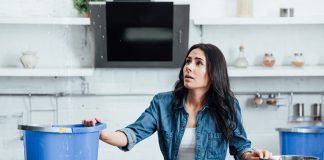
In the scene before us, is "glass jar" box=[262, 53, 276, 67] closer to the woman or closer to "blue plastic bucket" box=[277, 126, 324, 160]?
"blue plastic bucket" box=[277, 126, 324, 160]

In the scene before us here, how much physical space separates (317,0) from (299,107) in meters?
0.93

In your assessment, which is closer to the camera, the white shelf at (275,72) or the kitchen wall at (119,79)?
the white shelf at (275,72)

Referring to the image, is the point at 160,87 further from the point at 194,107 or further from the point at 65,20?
the point at 194,107

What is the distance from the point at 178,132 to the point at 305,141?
1.33 metres

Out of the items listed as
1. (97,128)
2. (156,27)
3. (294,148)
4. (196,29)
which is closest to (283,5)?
(196,29)

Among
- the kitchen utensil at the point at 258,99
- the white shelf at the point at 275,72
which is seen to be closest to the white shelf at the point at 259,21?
the white shelf at the point at 275,72

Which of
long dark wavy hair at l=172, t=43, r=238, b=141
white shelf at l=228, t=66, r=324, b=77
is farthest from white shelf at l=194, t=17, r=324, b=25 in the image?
long dark wavy hair at l=172, t=43, r=238, b=141

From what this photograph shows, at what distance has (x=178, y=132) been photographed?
10.4 ft

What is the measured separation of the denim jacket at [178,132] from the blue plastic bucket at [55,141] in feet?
0.85

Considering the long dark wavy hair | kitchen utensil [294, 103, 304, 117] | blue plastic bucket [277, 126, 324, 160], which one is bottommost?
blue plastic bucket [277, 126, 324, 160]

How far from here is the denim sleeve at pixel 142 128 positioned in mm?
3115

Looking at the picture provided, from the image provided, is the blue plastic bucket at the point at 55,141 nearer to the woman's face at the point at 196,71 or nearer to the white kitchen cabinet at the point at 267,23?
the woman's face at the point at 196,71

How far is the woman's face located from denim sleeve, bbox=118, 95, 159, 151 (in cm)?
21

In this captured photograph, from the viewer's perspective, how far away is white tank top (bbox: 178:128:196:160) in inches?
125
